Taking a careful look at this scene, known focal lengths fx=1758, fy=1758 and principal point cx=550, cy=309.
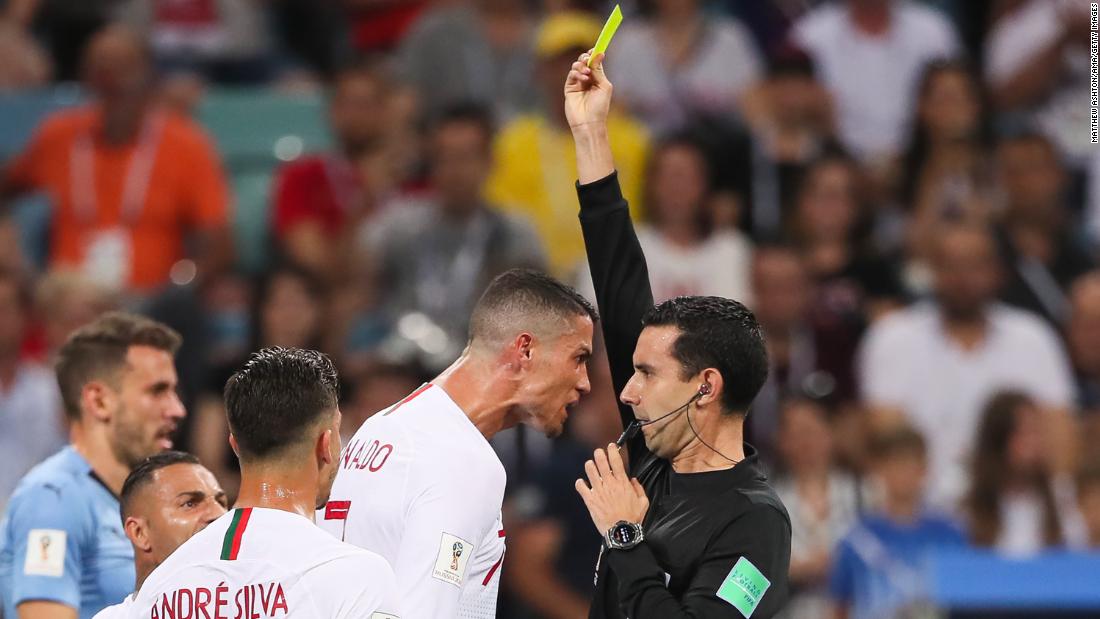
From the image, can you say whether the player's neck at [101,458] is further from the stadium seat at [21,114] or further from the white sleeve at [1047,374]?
the stadium seat at [21,114]

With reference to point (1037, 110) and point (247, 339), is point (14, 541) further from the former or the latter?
point (1037, 110)

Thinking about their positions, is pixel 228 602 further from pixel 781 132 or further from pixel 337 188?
pixel 781 132

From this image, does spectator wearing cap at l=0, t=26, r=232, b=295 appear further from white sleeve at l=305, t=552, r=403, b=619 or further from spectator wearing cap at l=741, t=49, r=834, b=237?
white sleeve at l=305, t=552, r=403, b=619

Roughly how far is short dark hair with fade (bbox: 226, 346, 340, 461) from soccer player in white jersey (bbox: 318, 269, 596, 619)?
371 millimetres

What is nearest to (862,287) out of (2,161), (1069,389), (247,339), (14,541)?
(1069,389)

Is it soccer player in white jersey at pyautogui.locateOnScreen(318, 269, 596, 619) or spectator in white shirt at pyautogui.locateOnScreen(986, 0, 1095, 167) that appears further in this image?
spectator in white shirt at pyautogui.locateOnScreen(986, 0, 1095, 167)

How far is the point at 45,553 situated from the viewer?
5.64m

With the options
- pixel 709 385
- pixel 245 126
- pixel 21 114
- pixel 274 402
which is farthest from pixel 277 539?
pixel 21 114

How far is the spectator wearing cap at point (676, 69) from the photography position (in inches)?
478

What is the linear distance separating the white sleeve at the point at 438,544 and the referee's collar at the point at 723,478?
0.63 meters

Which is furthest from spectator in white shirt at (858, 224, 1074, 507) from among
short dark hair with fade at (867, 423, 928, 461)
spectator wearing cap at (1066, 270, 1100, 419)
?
short dark hair with fade at (867, 423, 928, 461)

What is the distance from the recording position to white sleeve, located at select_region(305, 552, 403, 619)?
14.6 feet

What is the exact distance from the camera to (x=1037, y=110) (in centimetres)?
1291

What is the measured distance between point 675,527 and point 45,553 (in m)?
2.05
